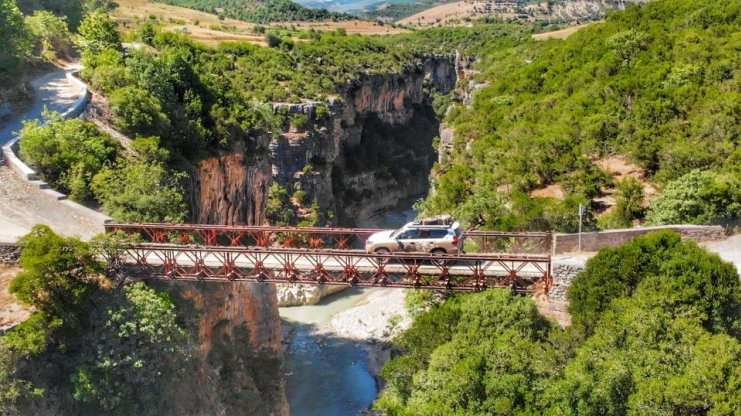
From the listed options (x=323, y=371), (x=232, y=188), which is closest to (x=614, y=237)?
(x=232, y=188)

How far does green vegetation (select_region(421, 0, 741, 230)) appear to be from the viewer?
29.2 meters

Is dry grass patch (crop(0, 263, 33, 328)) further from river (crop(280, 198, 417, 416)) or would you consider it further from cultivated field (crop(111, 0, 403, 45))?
cultivated field (crop(111, 0, 403, 45))

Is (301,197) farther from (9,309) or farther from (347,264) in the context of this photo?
(9,309)

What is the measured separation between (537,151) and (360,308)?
2638cm

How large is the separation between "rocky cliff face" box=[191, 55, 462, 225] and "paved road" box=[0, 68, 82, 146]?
943cm

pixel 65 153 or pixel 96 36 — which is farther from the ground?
pixel 96 36

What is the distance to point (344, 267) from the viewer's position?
2181 cm

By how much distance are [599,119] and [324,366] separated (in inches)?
1007

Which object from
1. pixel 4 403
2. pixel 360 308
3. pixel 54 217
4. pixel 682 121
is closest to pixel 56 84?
pixel 54 217

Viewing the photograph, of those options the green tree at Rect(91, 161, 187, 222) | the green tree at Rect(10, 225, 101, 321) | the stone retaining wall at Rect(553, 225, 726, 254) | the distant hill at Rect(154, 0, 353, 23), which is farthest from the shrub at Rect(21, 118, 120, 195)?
the distant hill at Rect(154, 0, 353, 23)

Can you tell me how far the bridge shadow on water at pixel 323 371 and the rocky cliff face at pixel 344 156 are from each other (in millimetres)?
11489

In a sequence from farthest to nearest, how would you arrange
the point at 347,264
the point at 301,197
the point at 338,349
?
1. the point at 301,197
2. the point at 338,349
3. the point at 347,264

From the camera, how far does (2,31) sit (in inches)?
1421

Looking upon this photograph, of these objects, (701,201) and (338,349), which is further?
(338,349)
